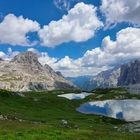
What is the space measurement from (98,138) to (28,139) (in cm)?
909

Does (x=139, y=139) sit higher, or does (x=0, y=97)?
(x=0, y=97)

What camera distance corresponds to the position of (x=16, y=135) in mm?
40219

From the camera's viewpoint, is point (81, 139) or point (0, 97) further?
point (0, 97)

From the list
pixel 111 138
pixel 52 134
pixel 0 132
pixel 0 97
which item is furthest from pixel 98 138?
pixel 0 97

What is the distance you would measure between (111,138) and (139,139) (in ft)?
13.0

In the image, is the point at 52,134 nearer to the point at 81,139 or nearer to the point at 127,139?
Result: the point at 81,139

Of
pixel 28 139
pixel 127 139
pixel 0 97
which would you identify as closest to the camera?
pixel 28 139

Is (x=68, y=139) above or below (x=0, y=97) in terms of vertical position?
below

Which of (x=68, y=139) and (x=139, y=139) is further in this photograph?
(x=139, y=139)

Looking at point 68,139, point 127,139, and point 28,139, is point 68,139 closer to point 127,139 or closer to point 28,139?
point 28,139

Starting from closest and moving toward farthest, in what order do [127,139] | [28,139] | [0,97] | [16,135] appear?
1. [28,139]
2. [16,135]
3. [127,139]
4. [0,97]

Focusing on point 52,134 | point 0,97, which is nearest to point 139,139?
point 52,134

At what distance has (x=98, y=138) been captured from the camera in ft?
137

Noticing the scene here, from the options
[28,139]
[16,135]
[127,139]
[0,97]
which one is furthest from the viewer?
[0,97]
